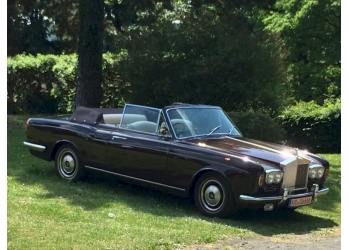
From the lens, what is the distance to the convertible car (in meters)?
A: 8.63

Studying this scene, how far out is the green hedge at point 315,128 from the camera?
19.1m

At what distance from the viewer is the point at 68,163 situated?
10.8m

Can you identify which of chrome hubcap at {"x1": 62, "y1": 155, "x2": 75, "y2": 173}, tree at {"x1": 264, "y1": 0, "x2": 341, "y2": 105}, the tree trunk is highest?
tree at {"x1": 264, "y1": 0, "x2": 341, "y2": 105}

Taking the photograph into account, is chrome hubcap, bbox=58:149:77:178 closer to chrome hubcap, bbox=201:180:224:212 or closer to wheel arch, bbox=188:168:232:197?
wheel arch, bbox=188:168:232:197

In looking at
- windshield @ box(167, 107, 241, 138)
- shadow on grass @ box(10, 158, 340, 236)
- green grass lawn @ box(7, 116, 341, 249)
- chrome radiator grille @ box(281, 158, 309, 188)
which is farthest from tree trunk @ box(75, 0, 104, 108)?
chrome radiator grille @ box(281, 158, 309, 188)

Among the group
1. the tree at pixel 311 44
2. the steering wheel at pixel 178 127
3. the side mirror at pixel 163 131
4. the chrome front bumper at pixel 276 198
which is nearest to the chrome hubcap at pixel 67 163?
the side mirror at pixel 163 131

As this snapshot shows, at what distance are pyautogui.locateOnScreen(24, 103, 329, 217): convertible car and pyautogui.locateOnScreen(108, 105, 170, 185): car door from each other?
0.05 ft

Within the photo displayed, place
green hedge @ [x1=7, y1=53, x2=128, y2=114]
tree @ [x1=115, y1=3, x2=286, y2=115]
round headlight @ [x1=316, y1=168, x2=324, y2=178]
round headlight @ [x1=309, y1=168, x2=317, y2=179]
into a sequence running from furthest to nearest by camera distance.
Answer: green hedge @ [x1=7, y1=53, x2=128, y2=114] < tree @ [x1=115, y1=3, x2=286, y2=115] < round headlight @ [x1=316, y1=168, x2=324, y2=178] < round headlight @ [x1=309, y1=168, x2=317, y2=179]

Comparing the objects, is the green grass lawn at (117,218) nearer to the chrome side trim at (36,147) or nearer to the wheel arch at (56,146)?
the wheel arch at (56,146)

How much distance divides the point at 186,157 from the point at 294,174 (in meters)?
1.58

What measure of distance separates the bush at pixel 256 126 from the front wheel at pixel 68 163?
6311mm

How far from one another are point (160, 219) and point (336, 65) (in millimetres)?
20506

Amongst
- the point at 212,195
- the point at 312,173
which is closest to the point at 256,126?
the point at 312,173
